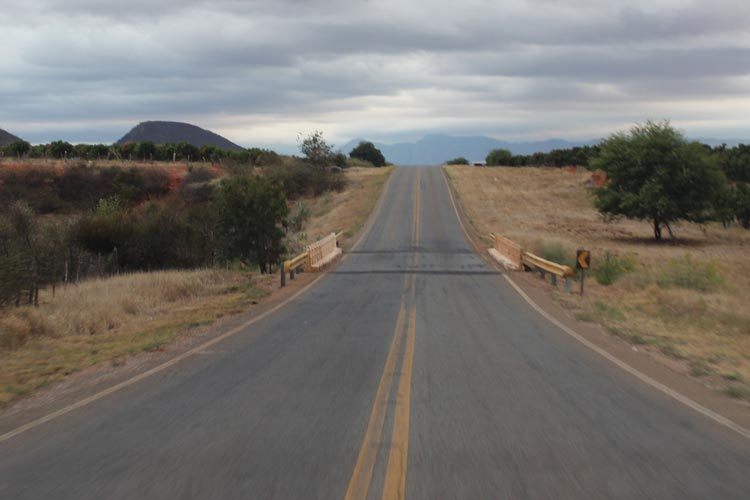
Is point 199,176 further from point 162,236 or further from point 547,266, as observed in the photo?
point 547,266

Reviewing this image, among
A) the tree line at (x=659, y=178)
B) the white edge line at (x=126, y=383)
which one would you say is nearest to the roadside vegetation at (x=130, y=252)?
the white edge line at (x=126, y=383)

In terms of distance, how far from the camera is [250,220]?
109 feet

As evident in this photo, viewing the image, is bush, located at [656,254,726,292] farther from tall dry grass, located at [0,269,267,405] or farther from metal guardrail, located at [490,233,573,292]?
tall dry grass, located at [0,269,267,405]

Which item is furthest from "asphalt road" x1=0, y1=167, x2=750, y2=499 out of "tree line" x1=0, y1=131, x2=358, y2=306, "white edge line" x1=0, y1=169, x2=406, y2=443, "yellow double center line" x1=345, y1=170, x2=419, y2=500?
"tree line" x1=0, y1=131, x2=358, y2=306

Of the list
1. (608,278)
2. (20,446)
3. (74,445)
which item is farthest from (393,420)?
(608,278)

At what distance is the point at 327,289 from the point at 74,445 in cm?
1517

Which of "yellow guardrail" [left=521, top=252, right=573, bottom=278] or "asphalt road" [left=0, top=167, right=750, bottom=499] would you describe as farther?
"yellow guardrail" [left=521, top=252, right=573, bottom=278]

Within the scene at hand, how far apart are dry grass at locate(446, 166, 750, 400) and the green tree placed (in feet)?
43.4

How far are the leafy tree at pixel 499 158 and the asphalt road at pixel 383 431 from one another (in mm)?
120750

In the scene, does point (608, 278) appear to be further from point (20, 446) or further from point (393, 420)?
point (20, 446)

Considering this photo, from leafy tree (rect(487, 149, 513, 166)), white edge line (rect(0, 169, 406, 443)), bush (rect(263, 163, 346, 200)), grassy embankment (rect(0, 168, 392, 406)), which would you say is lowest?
grassy embankment (rect(0, 168, 392, 406))

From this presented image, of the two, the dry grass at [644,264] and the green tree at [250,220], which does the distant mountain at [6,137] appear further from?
the green tree at [250,220]

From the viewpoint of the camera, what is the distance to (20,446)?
669cm

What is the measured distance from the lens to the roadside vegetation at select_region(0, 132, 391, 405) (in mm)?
13328
